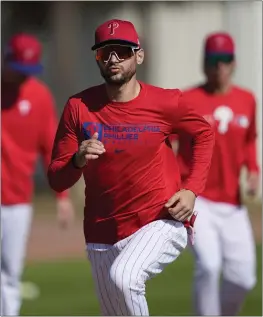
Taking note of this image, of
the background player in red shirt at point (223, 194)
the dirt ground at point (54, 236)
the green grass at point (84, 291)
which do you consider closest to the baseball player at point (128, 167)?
the background player in red shirt at point (223, 194)

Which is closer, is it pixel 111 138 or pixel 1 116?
pixel 111 138

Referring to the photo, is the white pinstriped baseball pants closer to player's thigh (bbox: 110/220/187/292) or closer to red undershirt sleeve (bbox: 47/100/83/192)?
player's thigh (bbox: 110/220/187/292)

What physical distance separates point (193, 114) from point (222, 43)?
10.0 feet

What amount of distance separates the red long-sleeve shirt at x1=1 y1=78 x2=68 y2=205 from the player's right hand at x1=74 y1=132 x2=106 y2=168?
3443 mm

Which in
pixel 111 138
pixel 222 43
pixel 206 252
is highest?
pixel 222 43

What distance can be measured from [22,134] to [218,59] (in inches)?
75.0

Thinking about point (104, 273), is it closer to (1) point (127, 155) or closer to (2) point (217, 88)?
(1) point (127, 155)

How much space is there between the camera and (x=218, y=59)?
9.78 m

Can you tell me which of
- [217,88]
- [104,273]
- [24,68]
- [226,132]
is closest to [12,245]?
[24,68]

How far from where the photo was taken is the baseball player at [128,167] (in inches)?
264

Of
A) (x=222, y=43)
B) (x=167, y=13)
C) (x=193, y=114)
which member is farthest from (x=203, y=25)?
(x=193, y=114)

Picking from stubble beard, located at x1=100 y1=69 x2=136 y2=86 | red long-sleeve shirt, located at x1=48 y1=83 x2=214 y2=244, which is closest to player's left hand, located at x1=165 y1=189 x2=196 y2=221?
red long-sleeve shirt, located at x1=48 y1=83 x2=214 y2=244

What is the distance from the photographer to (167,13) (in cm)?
2381

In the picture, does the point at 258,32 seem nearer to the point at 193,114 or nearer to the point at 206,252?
the point at 206,252
